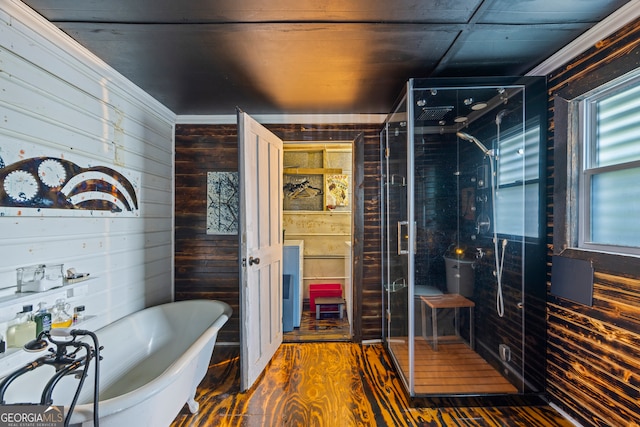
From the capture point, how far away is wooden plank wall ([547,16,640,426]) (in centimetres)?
146

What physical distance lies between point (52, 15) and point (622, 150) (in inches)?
124

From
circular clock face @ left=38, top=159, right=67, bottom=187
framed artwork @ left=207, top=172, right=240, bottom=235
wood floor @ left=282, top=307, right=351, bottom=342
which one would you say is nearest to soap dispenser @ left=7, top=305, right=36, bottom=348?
circular clock face @ left=38, top=159, right=67, bottom=187

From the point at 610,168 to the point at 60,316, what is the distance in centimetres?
319

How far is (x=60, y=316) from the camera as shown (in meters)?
1.57

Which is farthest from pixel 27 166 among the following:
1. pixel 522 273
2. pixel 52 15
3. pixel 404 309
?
pixel 522 273

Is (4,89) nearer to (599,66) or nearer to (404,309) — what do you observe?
(404,309)

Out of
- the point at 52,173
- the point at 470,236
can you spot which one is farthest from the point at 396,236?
the point at 52,173

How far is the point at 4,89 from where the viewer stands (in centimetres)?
137

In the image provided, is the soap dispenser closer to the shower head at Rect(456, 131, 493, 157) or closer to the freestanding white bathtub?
the freestanding white bathtub

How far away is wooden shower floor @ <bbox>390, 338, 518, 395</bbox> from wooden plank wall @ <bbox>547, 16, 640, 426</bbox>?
14.7 inches

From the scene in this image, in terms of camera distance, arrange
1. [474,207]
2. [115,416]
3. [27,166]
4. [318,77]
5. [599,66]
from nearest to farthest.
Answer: [115,416]
[27,166]
[599,66]
[318,77]
[474,207]

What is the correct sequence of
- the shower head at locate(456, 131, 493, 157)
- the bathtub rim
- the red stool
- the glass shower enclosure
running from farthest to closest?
the red stool
the shower head at locate(456, 131, 493, 157)
the glass shower enclosure
the bathtub rim

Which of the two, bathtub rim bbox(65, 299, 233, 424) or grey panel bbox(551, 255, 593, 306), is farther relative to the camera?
grey panel bbox(551, 255, 593, 306)

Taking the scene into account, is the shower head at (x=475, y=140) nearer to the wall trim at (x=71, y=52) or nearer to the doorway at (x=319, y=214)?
the doorway at (x=319, y=214)
